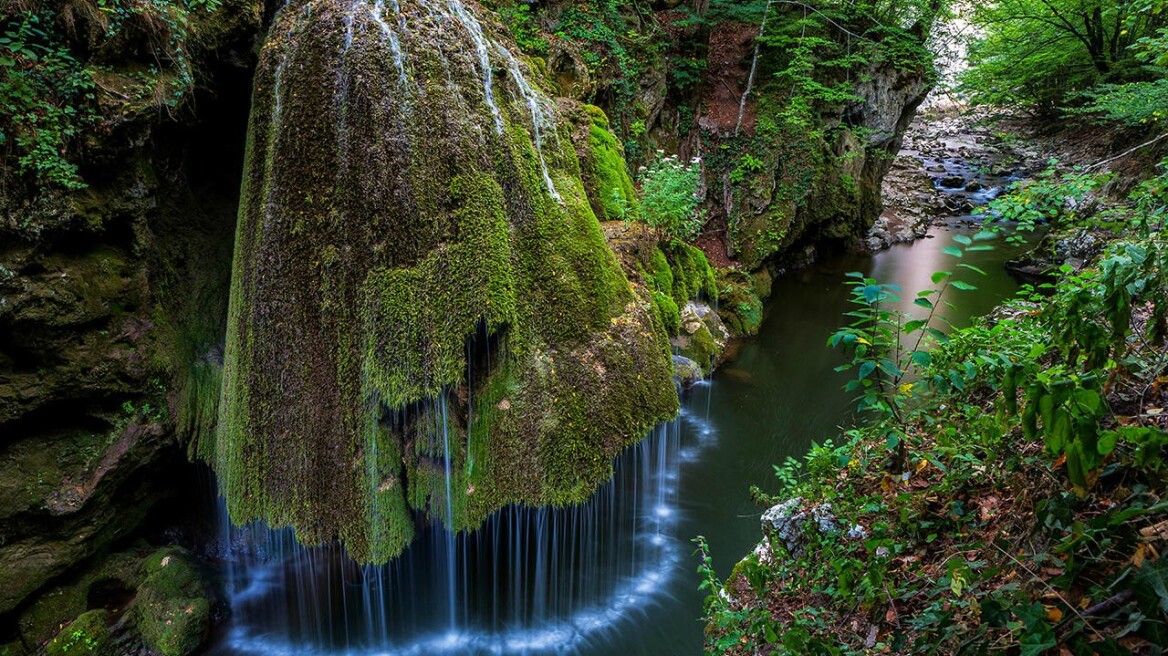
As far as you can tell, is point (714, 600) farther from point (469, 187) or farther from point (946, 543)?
point (469, 187)

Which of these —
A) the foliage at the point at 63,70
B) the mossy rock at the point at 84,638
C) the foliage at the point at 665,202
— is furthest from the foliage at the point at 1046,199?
the mossy rock at the point at 84,638

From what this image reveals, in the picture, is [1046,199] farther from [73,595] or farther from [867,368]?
[73,595]

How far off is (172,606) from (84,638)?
22.5 inches

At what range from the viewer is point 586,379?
429 cm

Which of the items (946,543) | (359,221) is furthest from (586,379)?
(946,543)

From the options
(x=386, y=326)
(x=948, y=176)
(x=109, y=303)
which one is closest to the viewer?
(x=386, y=326)

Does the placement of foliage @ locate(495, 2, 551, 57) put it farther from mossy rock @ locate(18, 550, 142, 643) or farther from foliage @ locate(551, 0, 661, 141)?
mossy rock @ locate(18, 550, 142, 643)

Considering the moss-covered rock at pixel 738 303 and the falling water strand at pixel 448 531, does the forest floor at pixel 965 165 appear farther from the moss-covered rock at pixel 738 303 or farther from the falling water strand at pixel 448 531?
the falling water strand at pixel 448 531

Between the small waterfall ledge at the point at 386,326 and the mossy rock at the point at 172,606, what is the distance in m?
1.20

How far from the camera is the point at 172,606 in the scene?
15.4 feet

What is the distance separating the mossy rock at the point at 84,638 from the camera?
4.24 metres

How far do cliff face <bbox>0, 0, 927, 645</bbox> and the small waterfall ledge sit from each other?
0.06 ft

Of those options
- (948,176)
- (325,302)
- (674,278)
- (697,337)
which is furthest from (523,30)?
(948,176)

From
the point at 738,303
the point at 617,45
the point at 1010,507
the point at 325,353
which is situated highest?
A: the point at 617,45
